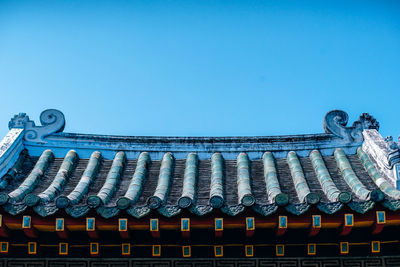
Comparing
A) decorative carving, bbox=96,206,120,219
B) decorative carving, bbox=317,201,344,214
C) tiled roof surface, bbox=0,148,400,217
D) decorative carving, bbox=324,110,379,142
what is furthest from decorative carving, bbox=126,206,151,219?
decorative carving, bbox=324,110,379,142

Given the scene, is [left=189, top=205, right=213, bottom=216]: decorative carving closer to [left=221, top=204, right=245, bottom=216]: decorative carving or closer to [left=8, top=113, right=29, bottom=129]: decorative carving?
[left=221, top=204, right=245, bottom=216]: decorative carving

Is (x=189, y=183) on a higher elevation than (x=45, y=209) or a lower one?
higher

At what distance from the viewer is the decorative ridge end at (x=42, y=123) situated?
10625mm

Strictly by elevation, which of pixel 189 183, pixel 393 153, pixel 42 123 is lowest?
pixel 189 183

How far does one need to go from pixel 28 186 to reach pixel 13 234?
1373mm

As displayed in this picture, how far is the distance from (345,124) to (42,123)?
5.55 m

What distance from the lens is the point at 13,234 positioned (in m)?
7.45

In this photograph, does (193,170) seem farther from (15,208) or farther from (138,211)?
(15,208)

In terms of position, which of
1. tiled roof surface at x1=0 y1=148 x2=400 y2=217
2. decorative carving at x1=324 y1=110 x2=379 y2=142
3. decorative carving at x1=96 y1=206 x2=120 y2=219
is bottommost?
decorative carving at x1=96 y1=206 x2=120 y2=219

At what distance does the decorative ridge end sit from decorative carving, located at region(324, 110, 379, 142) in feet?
16.1

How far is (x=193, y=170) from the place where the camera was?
9602 mm

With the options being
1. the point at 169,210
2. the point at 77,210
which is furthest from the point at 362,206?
the point at 77,210

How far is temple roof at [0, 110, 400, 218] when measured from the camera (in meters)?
6.95

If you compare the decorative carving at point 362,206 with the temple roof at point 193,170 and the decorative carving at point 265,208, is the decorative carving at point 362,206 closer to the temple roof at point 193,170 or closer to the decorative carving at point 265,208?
the temple roof at point 193,170
